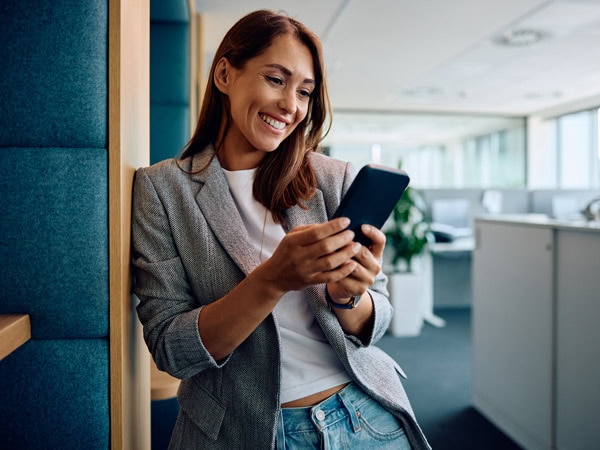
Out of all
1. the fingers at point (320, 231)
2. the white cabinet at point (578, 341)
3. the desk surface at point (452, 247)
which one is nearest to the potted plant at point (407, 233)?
the desk surface at point (452, 247)

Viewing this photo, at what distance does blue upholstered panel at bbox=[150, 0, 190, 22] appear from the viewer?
214cm

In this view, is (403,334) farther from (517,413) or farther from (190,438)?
(190,438)

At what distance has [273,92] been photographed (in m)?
0.86

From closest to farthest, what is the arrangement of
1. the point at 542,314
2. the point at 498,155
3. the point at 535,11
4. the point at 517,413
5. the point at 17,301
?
1. the point at 17,301
2. the point at 542,314
3. the point at 517,413
4. the point at 535,11
5. the point at 498,155

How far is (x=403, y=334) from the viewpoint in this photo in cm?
438

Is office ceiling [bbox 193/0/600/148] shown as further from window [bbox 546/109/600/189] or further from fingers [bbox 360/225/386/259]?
fingers [bbox 360/225/386/259]

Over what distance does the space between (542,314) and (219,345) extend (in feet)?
6.16

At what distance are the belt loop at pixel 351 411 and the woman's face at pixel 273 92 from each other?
0.47 metres

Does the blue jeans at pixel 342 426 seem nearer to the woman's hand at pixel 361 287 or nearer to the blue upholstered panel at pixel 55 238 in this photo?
the woman's hand at pixel 361 287

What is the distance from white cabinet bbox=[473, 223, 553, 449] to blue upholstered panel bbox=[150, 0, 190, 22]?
1949 millimetres

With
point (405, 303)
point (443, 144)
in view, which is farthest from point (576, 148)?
point (405, 303)

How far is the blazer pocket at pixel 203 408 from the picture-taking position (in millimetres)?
823

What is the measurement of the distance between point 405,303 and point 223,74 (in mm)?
3747

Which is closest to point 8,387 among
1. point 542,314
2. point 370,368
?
point 370,368
